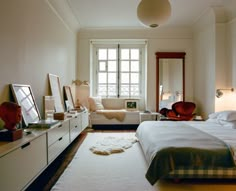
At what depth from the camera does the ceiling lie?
4.79 m

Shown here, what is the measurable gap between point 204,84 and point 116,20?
2954mm

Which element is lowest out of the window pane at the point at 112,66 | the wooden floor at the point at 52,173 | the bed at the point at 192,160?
the wooden floor at the point at 52,173

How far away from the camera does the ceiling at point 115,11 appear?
479 centimetres

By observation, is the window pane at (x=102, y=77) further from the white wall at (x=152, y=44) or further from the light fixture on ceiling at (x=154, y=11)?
the light fixture on ceiling at (x=154, y=11)

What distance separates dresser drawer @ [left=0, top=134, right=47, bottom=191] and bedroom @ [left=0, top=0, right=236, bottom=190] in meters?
0.77

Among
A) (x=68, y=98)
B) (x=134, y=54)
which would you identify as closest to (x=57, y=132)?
(x=68, y=98)

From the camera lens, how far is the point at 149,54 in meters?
6.75

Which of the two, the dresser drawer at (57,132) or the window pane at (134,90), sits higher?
the window pane at (134,90)

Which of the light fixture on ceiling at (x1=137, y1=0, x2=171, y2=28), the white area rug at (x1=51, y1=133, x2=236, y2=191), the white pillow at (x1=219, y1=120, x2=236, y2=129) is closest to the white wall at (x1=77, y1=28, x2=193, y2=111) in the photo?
the white pillow at (x1=219, y1=120, x2=236, y2=129)

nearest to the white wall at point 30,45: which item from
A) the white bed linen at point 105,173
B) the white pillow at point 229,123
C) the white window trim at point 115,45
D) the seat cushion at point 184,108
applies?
the white bed linen at point 105,173

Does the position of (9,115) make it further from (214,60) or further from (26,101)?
(214,60)

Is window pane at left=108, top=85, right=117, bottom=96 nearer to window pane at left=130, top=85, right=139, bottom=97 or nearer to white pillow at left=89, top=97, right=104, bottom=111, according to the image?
window pane at left=130, top=85, right=139, bottom=97

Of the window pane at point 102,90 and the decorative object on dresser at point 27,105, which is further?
the window pane at point 102,90

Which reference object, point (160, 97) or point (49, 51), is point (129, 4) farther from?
point (160, 97)
